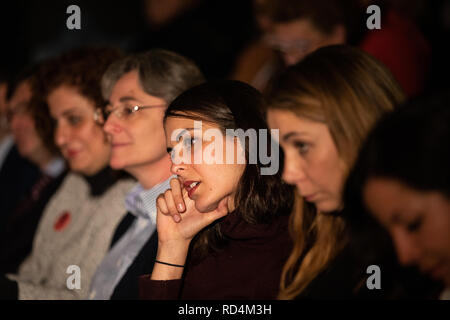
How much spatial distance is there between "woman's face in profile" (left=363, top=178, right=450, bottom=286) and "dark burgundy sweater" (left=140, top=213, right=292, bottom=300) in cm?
43

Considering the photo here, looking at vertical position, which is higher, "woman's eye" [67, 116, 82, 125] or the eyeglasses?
"woman's eye" [67, 116, 82, 125]

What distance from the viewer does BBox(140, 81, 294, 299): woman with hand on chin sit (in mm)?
1340

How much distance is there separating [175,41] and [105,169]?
5.92ft

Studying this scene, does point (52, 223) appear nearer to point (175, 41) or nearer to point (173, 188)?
point (173, 188)

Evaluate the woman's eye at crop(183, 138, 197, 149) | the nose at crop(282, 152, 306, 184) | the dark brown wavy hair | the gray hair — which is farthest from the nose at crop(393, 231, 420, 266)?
the gray hair

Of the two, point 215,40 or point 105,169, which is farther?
point 215,40

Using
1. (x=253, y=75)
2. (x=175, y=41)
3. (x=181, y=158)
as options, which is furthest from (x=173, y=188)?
(x=175, y=41)

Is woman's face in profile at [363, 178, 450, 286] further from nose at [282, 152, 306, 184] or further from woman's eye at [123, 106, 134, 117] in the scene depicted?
woman's eye at [123, 106, 134, 117]

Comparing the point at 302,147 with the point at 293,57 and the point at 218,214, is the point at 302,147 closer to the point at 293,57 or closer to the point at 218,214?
the point at 218,214

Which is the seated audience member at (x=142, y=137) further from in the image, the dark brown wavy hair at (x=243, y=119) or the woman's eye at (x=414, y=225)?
the woman's eye at (x=414, y=225)

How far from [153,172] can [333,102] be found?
705 mm

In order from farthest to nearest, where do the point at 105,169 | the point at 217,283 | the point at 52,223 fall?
the point at 52,223 → the point at 105,169 → the point at 217,283

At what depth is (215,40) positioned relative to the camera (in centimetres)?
374
